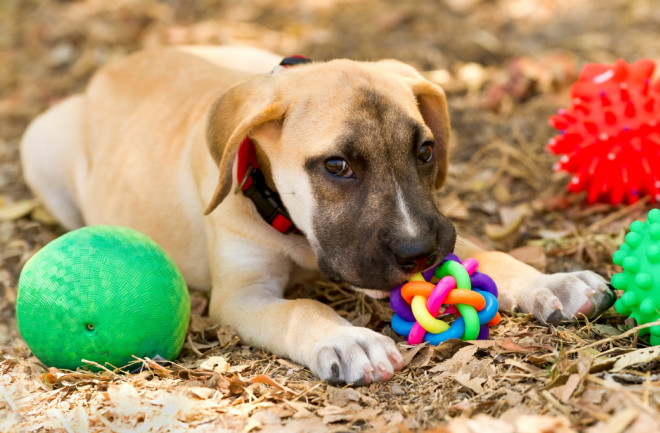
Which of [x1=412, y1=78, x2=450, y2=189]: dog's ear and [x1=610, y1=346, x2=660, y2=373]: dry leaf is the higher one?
[x1=412, y1=78, x2=450, y2=189]: dog's ear

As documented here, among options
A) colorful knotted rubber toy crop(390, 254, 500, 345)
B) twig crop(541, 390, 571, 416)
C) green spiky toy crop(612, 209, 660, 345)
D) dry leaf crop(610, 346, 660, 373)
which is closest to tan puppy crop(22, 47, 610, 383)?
colorful knotted rubber toy crop(390, 254, 500, 345)

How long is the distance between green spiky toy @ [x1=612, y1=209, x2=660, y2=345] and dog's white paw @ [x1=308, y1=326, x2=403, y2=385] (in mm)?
1109

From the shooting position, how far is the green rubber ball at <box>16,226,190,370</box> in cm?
367

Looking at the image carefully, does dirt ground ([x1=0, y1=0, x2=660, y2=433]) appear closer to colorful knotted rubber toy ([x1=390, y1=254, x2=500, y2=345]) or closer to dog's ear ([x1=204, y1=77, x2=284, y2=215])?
colorful knotted rubber toy ([x1=390, y1=254, x2=500, y2=345])

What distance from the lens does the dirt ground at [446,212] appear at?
3168 mm

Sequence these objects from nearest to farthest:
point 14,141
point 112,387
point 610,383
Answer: point 610,383
point 112,387
point 14,141

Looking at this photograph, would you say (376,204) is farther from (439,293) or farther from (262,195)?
(262,195)

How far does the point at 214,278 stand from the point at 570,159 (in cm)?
262

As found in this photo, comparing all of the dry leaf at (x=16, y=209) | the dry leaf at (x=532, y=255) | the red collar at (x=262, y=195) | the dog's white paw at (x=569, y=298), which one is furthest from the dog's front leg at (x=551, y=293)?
the dry leaf at (x=16, y=209)

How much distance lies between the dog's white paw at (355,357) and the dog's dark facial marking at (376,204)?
0.98 feet

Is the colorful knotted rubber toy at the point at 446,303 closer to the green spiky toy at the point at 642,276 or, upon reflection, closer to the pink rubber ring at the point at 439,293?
the pink rubber ring at the point at 439,293

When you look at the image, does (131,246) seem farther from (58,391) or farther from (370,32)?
(370,32)

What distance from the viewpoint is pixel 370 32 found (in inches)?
354

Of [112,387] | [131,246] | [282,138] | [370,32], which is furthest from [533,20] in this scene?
[112,387]
